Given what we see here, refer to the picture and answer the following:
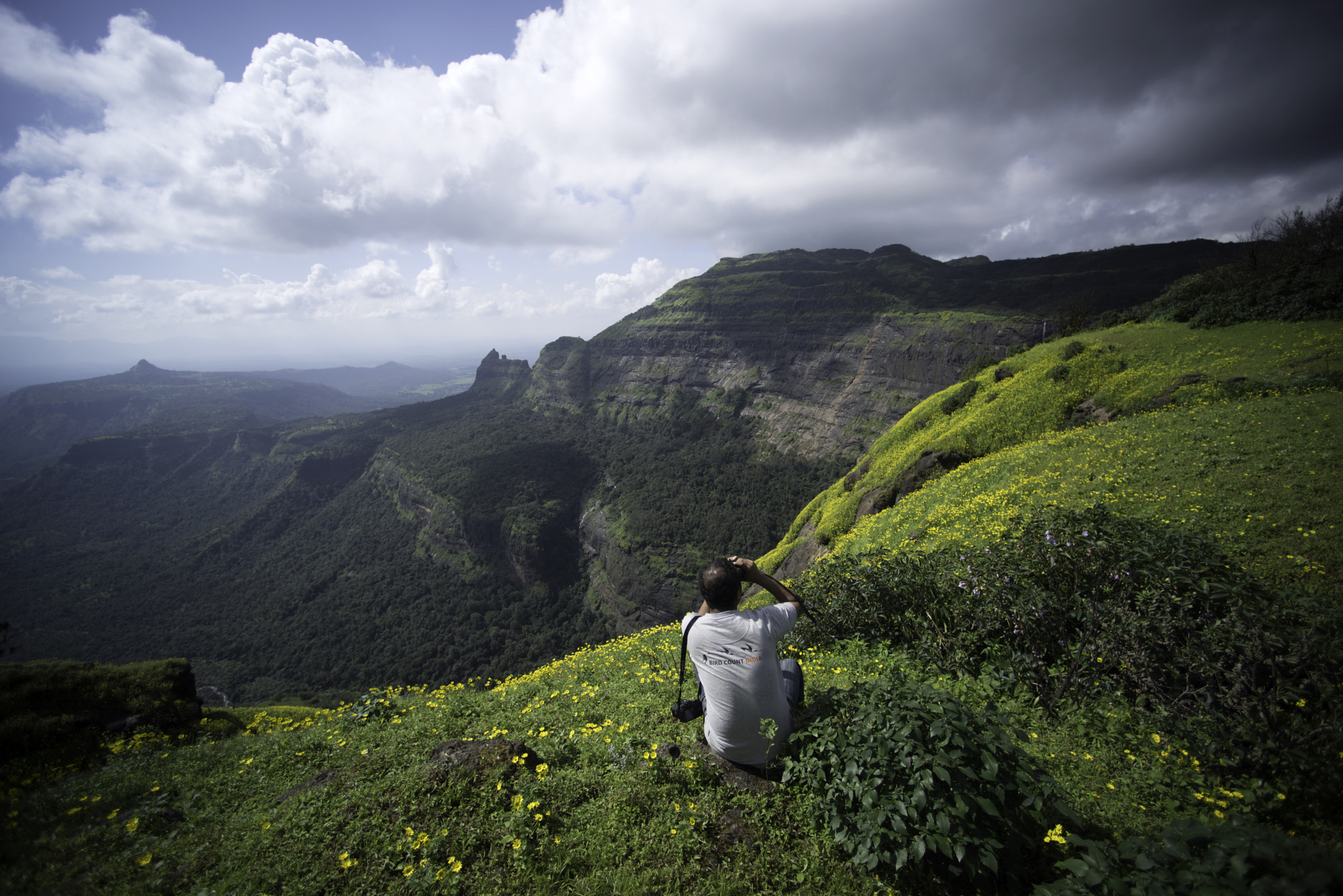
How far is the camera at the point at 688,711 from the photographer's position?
19.2 feet

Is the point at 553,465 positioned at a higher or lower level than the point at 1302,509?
lower

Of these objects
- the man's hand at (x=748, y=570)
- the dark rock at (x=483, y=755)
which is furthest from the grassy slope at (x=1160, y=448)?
the dark rock at (x=483, y=755)

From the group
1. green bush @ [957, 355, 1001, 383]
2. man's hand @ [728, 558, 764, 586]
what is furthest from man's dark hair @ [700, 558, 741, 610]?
green bush @ [957, 355, 1001, 383]

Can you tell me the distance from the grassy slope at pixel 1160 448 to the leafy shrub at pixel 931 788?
20.3 ft

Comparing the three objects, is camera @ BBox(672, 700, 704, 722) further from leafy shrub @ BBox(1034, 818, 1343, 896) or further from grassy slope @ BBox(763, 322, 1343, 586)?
grassy slope @ BBox(763, 322, 1343, 586)

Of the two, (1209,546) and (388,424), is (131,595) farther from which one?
(1209,546)

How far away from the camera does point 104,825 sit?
198 inches

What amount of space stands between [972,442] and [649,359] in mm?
112363

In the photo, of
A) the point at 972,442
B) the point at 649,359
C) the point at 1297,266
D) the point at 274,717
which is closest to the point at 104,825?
the point at 274,717

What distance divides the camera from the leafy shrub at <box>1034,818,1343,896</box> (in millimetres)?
3723

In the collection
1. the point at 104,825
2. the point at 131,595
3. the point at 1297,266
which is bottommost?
the point at 131,595

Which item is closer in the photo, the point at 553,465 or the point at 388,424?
the point at 553,465

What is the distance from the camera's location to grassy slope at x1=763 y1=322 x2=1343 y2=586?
7.64 meters

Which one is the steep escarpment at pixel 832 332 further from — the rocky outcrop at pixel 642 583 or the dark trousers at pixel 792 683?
the dark trousers at pixel 792 683
